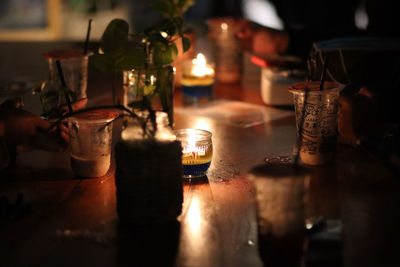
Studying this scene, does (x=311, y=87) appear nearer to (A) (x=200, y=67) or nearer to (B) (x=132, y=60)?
(B) (x=132, y=60)

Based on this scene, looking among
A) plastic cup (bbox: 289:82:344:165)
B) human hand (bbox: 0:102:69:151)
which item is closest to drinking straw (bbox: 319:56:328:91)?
plastic cup (bbox: 289:82:344:165)

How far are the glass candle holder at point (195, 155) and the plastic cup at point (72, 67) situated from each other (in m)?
0.48

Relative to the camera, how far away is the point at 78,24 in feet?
13.5

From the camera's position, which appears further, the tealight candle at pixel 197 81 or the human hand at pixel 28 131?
the tealight candle at pixel 197 81

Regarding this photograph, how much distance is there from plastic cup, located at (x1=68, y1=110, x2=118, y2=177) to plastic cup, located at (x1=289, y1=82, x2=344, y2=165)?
41 centimetres

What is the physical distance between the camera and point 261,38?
7.01 feet

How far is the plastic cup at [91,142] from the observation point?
1.06m

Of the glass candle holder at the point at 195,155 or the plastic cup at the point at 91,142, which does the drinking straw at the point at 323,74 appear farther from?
the plastic cup at the point at 91,142

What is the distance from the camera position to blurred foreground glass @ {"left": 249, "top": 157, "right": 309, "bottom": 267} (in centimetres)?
75

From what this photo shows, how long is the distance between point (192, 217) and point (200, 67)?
0.99 meters

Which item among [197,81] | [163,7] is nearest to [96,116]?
[163,7]

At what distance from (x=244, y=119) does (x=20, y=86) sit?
86 centimetres

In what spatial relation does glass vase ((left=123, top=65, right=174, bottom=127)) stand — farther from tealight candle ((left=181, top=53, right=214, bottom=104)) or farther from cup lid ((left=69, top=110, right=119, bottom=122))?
tealight candle ((left=181, top=53, right=214, bottom=104))

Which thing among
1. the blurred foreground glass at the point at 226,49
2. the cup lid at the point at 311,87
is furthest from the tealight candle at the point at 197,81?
the cup lid at the point at 311,87
